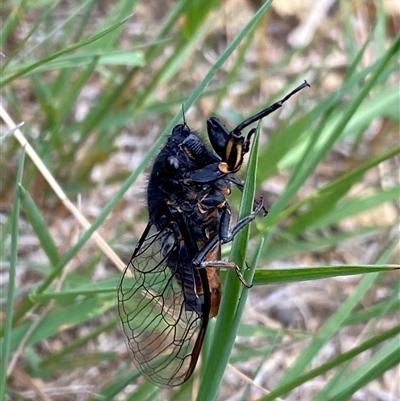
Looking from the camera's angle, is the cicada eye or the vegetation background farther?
the cicada eye

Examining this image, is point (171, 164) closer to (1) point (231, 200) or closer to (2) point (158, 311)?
(2) point (158, 311)

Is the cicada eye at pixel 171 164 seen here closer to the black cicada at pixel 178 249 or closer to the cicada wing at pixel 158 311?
the black cicada at pixel 178 249

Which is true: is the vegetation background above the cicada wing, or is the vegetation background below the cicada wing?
above

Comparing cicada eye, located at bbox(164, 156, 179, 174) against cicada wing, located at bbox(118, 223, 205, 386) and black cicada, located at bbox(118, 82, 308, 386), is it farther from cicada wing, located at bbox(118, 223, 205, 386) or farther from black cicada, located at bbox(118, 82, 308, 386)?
cicada wing, located at bbox(118, 223, 205, 386)

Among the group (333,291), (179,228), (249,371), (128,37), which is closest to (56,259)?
(179,228)

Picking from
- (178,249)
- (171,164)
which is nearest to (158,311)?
(178,249)

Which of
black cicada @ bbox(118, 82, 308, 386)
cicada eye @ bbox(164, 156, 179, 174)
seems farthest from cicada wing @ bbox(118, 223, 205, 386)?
cicada eye @ bbox(164, 156, 179, 174)

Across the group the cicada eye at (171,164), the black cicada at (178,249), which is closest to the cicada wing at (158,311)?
the black cicada at (178,249)

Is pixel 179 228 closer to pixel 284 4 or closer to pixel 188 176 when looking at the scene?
pixel 188 176
